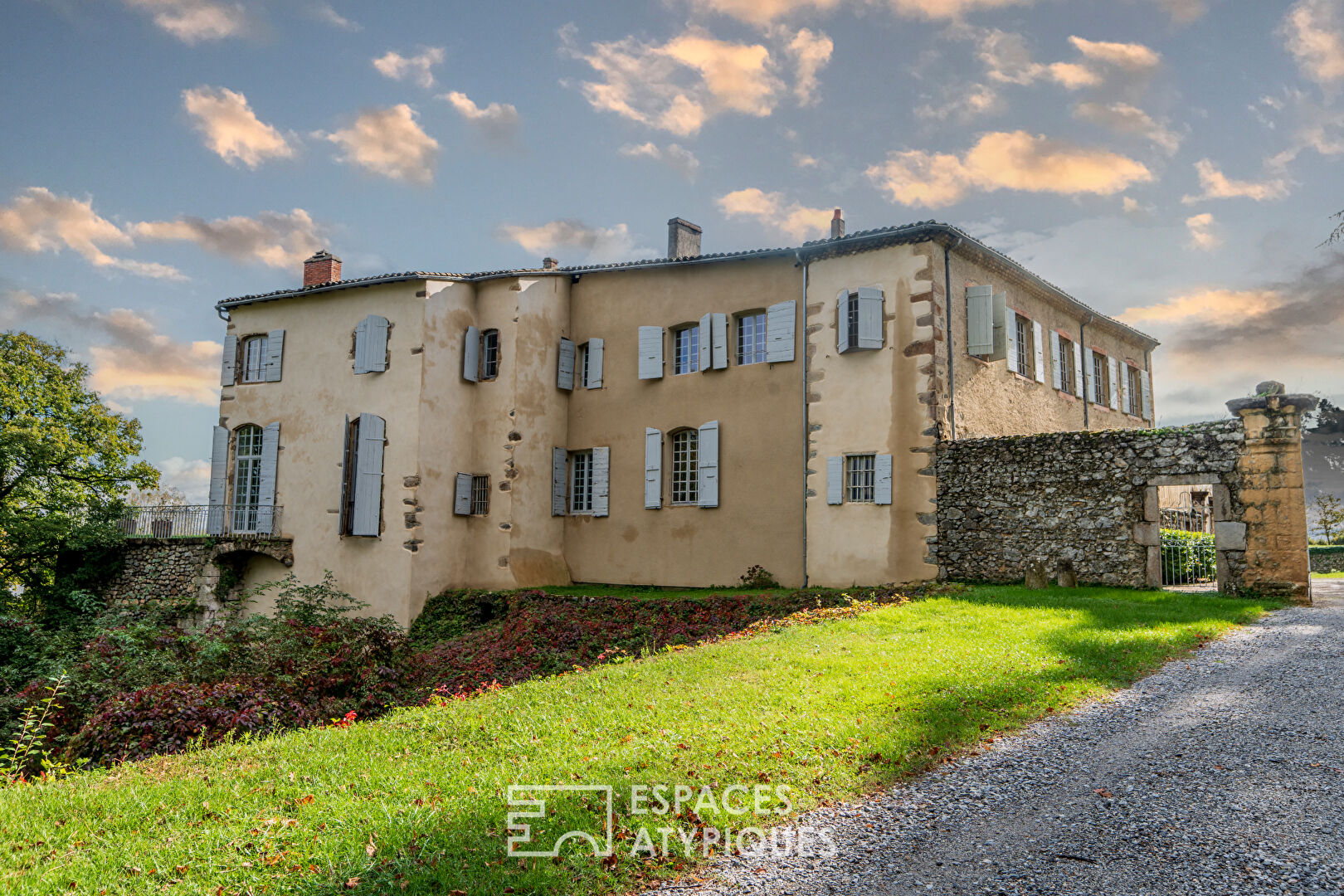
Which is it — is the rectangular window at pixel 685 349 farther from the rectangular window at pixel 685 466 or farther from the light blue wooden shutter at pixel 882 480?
the light blue wooden shutter at pixel 882 480

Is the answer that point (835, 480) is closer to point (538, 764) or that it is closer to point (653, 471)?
point (653, 471)

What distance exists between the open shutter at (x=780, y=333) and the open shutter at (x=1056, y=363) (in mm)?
6831

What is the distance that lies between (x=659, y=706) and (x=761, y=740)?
1358 millimetres

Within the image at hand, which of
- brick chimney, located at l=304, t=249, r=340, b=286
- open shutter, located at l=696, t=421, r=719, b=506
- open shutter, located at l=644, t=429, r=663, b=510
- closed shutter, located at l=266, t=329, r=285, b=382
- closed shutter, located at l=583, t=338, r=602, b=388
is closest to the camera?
open shutter, located at l=696, t=421, r=719, b=506

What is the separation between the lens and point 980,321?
1558cm

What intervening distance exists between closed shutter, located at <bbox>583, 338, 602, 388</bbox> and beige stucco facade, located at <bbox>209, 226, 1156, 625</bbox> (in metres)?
0.16

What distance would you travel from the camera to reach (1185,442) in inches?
499

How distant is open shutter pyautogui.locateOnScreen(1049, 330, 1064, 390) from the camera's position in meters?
18.8

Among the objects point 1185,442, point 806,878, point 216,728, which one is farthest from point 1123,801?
point 1185,442

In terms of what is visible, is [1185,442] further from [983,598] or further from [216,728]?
[216,728]

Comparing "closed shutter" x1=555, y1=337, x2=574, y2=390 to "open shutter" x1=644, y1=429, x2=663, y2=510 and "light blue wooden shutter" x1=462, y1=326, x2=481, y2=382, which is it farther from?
"open shutter" x1=644, y1=429, x2=663, y2=510

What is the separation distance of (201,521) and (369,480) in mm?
→ 5821

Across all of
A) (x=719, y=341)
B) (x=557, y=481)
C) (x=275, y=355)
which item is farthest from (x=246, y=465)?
(x=719, y=341)

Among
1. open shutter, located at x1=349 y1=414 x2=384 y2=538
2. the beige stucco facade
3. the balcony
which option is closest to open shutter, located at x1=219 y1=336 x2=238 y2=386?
the beige stucco facade
